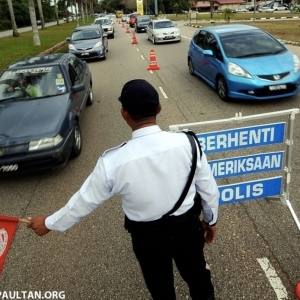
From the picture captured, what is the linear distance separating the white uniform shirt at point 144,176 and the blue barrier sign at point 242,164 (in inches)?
55.7

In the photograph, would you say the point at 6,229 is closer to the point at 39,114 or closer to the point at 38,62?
the point at 39,114

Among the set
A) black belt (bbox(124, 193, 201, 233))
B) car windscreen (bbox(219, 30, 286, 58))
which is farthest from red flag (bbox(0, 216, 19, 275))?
car windscreen (bbox(219, 30, 286, 58))

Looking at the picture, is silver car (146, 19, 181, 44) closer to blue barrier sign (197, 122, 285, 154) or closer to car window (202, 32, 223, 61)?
car window (202, 32, 223, 61)

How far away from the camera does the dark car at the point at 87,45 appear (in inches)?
665

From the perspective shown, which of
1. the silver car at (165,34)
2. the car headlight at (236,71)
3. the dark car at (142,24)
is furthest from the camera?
the dark car at (142,24)

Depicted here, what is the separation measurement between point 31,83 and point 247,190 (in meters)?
4.59

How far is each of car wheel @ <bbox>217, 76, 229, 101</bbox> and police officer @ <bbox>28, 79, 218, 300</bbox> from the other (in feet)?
21.3

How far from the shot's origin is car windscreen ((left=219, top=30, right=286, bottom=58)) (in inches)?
335

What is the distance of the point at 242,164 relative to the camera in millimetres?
3439

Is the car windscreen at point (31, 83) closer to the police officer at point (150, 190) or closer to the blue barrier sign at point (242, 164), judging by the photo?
the blue barrier sign at point (242, 164)

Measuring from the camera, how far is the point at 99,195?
1958mm

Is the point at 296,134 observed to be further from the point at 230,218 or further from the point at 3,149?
the point at 3,149

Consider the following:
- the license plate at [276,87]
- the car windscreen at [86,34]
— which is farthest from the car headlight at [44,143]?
the car windscreen at [86,34]

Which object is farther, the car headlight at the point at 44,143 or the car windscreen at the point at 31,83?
the car windscreen at the point at 31,83
